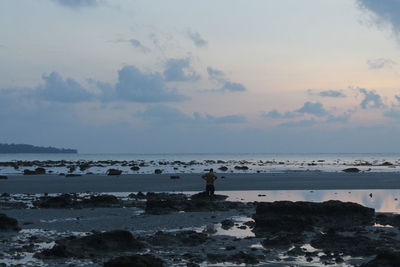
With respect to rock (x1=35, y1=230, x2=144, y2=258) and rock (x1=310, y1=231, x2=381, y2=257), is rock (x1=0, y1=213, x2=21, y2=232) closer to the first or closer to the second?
rock (x1=35, y1=230, x2=144, y2=258)

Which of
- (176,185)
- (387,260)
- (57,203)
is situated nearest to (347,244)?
(387,260)

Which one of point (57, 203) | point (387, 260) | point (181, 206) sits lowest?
point (57, 203)

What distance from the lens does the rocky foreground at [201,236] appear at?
13.5 m

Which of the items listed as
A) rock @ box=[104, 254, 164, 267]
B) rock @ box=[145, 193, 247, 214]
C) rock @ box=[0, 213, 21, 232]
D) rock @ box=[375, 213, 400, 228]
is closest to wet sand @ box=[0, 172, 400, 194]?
rock @ box=[145, 193, 247, 214]

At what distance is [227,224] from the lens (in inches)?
804

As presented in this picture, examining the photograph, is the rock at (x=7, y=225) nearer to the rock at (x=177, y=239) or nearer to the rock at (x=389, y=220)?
the rock at (x=177, y=239)

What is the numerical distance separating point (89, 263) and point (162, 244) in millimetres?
3294

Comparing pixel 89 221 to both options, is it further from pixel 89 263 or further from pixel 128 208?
pixel 89 263

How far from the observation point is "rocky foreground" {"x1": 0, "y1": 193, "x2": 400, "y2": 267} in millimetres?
13547

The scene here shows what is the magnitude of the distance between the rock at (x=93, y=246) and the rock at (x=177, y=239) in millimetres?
941

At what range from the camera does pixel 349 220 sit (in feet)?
70.8

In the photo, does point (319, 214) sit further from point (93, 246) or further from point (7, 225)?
point (7, 225)

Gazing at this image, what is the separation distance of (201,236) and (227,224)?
11.9 ft

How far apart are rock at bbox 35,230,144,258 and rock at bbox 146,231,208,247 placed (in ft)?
3.09
